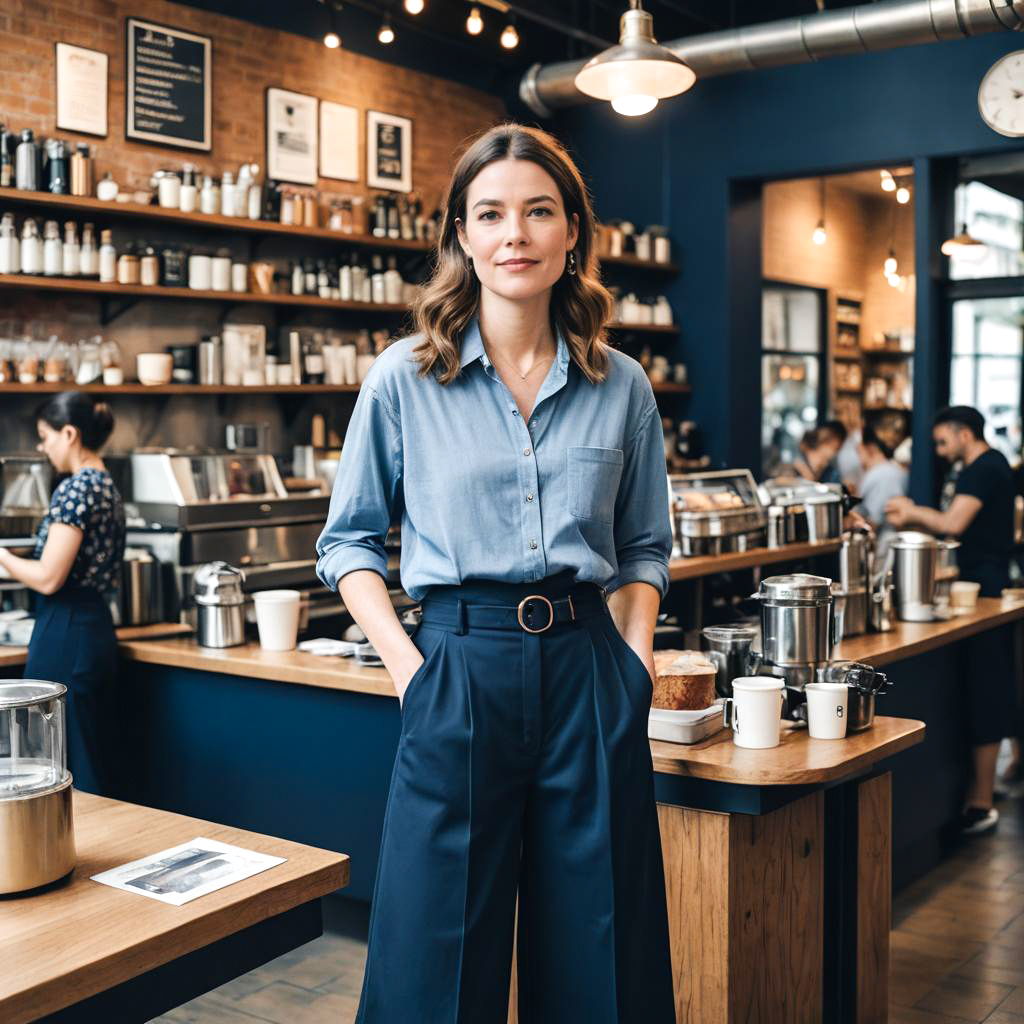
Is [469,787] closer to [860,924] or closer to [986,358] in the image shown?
[860,924]

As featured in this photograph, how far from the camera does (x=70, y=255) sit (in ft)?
17.9

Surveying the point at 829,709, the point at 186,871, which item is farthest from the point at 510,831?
the point at 829,709

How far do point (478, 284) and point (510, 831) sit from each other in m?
0.87

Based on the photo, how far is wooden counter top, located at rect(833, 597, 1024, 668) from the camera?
382 cm

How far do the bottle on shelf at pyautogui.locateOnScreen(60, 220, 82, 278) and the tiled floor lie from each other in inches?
117

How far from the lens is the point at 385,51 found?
738cm

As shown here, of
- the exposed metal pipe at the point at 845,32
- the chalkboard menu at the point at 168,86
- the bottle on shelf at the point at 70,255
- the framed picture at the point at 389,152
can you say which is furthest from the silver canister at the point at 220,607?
the exposed metal pipe at the point at 845,32

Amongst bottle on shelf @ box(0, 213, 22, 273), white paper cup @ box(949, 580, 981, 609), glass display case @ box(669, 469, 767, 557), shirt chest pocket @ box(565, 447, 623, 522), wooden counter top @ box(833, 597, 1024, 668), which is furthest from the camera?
glass display case @ box(669, 469, 767, 557)

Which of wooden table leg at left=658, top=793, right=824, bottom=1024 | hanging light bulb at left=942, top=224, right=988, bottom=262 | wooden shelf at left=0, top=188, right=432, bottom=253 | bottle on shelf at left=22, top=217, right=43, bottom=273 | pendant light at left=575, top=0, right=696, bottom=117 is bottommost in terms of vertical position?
wooden table leg at left=658, top=793, right=824, bottom=1024

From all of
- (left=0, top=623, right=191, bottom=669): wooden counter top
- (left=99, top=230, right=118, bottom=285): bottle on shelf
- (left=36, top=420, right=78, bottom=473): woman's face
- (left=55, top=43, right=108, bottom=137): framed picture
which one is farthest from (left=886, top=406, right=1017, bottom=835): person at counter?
(left=55, top=43, right=108, bottom=137): framed picture

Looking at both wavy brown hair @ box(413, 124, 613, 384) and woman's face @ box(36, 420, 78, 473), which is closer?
wavy brown hair @ box(413, 124, 613, 384)

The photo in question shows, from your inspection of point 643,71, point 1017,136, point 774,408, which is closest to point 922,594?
point 643,71

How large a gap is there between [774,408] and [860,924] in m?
7.59

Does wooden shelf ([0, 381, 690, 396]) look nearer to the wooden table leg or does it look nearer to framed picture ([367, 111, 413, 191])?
framed picture ([367, 111, 413, 191])
